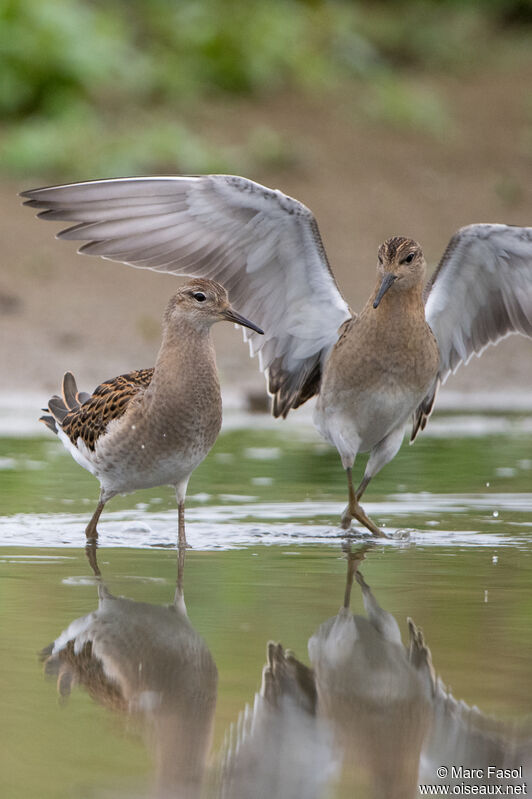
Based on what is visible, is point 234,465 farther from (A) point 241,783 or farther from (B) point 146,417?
(A) point 241,783

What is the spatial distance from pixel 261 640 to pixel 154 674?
501mm

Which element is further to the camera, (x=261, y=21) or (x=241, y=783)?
(x=261, y=21)

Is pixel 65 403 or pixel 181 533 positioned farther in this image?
pixel 65 403

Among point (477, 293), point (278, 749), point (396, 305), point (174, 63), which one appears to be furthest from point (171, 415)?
point (174, 63)

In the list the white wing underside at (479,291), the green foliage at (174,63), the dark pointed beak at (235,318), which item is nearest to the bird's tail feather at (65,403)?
the dark pointed beak at (235,318)

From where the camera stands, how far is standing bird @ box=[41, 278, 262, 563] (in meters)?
7.12

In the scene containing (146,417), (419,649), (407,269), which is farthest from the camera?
(407,269)

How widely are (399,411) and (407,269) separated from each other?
744mm

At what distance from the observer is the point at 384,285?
759 centimetres

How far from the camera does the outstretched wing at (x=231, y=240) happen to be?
7.67 meters

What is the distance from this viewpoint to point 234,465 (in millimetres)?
9586

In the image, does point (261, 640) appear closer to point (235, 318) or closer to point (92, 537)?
point (92, 537)

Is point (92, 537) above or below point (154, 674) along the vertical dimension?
above

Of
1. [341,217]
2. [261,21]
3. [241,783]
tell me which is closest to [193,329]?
[241,783]
